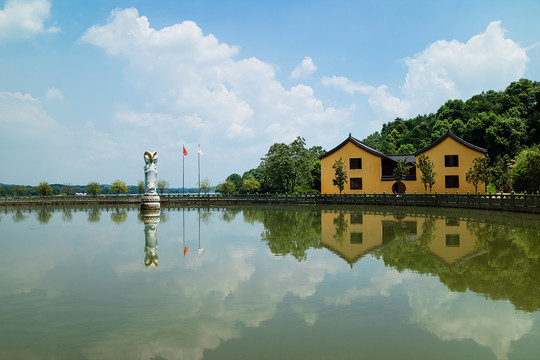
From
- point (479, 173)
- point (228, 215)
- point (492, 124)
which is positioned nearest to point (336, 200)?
point (479, 173)

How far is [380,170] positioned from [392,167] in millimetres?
2862

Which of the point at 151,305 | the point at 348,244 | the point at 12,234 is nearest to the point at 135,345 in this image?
the point at 151,305

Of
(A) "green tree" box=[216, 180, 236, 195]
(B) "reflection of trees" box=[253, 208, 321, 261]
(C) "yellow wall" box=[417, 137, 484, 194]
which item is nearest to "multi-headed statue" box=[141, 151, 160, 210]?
(B) "reflection of trees" box=[253, 208, 321, 261]

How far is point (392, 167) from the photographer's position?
48031 millimetres

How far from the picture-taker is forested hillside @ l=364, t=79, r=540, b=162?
51500 millimetres

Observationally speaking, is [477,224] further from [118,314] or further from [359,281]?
[118,314]

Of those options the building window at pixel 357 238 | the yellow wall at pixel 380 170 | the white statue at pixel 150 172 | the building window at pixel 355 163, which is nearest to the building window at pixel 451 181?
the yellow wall at pixel 380 170

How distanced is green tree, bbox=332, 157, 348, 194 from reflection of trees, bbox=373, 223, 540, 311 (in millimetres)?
28538

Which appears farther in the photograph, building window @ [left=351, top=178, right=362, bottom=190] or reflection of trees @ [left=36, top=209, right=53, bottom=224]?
building window @ [left=351, top=178, right=362, bottom=190]

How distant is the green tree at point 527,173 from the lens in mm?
33156

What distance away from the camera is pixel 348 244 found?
613 inches

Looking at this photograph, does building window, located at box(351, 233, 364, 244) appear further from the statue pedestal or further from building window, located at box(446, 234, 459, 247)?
the statue pedestal

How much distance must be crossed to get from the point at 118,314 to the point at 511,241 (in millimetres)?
15173

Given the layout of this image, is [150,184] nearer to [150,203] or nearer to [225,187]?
[150,203]
